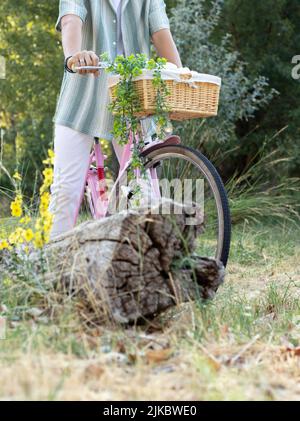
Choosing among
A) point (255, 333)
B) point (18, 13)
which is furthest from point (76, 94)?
point (18, 13)

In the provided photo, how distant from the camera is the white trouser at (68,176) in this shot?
3.43 meters

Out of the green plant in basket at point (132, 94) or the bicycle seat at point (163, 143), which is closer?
the green plant in basket at point (132, 94)

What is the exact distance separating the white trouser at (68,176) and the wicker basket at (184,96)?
33 centimetres

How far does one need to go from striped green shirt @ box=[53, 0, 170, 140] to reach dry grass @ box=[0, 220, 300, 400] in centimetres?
108

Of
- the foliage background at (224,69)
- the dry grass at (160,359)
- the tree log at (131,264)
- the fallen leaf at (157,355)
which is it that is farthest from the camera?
the foliage background at (224,69)

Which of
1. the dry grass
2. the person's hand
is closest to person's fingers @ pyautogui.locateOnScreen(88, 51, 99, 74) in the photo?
the person's hand

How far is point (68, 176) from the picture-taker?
3455 mm

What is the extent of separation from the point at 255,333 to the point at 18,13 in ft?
26.8

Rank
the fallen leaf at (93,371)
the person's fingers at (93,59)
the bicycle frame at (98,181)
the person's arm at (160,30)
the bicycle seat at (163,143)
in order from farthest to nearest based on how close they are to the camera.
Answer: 1. the person's arm at (160,30)
2. the bicycle frame at (98,181)
3. the bicycle seat at (163,143)
4. the person's fingers at (93,59)
5. the fallen leaf at (93,371)

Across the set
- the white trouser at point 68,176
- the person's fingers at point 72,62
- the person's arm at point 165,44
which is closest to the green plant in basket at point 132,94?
the person's fingers at point 72,62

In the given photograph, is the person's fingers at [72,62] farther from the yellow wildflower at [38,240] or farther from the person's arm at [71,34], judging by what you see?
the yellow wildflower at [38,240]

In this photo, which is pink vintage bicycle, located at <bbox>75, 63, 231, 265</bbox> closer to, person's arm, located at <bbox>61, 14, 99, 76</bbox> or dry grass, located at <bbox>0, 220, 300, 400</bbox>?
person's arm, located at <bbox>61, 14, 99, 76</bbox>

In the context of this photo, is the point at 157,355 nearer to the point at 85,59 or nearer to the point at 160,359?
the point at 160,359
